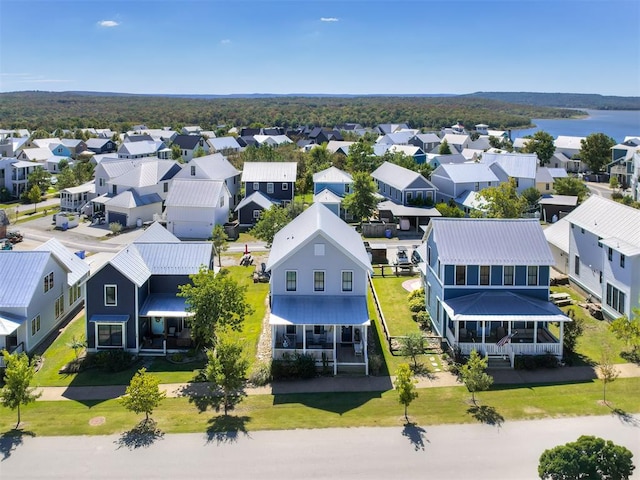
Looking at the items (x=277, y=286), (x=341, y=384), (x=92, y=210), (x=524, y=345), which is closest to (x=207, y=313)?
(x=277, y=286)

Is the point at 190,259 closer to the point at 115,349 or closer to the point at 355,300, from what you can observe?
the point at 115,349

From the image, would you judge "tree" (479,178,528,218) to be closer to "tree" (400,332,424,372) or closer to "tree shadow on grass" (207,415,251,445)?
"tree" (400,332,424,372)

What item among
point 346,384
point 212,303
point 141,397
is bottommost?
point 346,384

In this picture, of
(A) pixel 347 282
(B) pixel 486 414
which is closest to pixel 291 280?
(A) pixel 347 282

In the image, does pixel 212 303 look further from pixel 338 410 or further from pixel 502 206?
pixel 502 206

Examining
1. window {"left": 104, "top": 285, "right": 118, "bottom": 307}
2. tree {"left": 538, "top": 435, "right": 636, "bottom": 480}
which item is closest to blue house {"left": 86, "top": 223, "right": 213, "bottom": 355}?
window {"left": 104, "top": 285, "right": 118, "bottom": 307}

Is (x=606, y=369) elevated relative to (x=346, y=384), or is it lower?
elevated

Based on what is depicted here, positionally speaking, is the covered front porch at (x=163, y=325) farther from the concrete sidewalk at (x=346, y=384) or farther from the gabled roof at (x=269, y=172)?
the gabled roof at (x=269, y=172)
